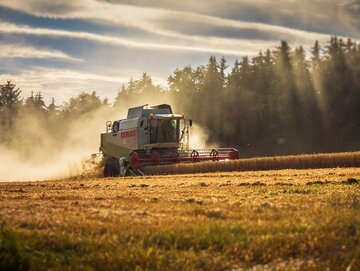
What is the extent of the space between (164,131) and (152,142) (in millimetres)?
1126

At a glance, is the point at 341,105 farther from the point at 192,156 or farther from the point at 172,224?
the point at 172,224

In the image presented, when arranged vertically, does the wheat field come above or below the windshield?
below

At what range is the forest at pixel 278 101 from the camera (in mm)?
85688

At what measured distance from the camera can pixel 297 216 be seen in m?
9.60

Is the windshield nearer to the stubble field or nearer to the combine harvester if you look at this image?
the combine harvester

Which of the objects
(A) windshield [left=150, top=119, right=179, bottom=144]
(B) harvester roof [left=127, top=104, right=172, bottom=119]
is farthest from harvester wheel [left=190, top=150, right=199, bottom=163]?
(B) harvester roof [left=127, top=104, right=172, bottom=119]

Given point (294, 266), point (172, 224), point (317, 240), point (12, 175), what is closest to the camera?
point (294, 266)

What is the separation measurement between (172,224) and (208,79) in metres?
103

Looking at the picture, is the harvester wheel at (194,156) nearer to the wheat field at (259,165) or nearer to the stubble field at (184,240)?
the wheat field at (259,165)

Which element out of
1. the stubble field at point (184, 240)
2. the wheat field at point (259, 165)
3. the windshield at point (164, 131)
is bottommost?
the wheat field at point (259, 165)

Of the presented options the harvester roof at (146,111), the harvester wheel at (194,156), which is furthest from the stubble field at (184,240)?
the harvester roof at (146,111)

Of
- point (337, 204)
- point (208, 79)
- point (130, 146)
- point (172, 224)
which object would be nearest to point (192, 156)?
point (130, 146)

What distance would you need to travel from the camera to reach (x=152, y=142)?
40125 mm

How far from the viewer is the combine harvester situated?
38.9m
